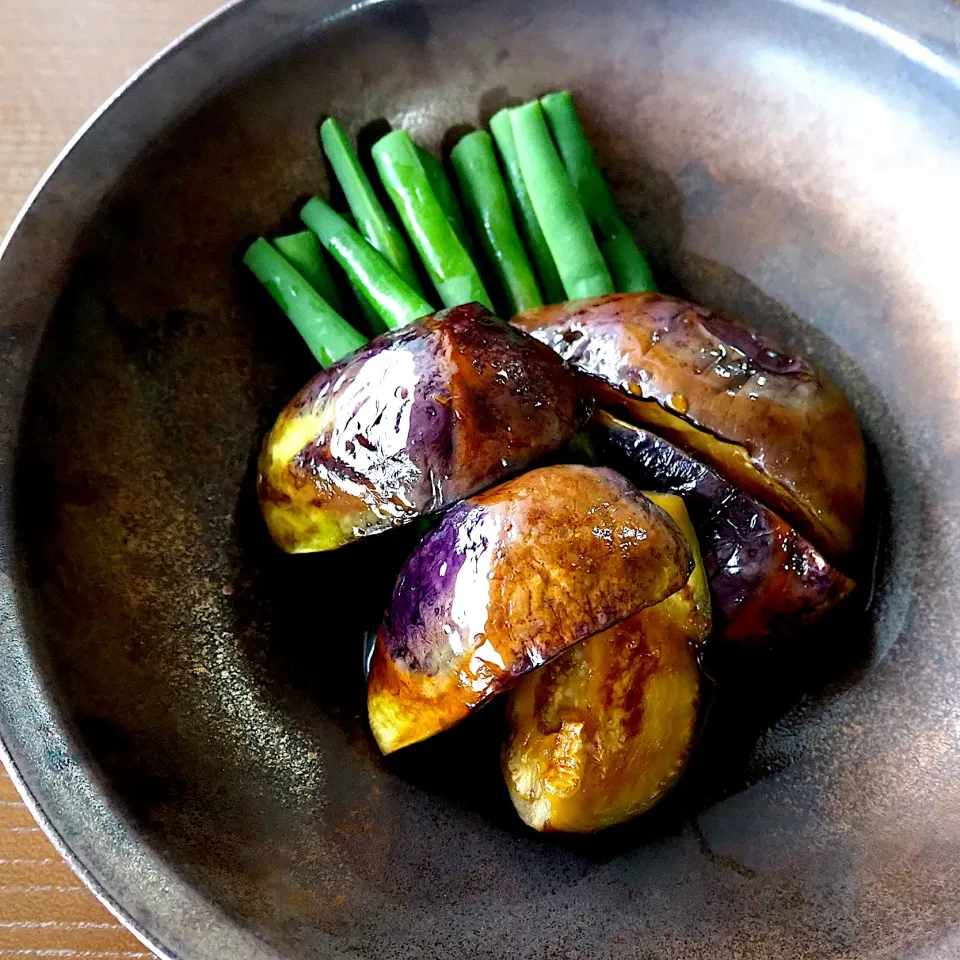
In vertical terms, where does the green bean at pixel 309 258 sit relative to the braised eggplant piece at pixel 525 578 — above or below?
above

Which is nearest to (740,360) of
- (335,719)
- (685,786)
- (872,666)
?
(872,666)

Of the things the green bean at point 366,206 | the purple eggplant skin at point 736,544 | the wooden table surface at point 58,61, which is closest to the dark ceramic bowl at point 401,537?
the green bean at point 366,206

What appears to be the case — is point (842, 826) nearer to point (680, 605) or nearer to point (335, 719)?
point (680, 605)

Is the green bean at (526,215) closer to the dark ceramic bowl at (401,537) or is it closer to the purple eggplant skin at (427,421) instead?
the dark ceramic bowl at (401,537)

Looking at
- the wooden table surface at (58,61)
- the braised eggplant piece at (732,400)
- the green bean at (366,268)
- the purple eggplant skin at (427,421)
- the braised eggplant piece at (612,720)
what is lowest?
the braised eggplant piece at (612,720)

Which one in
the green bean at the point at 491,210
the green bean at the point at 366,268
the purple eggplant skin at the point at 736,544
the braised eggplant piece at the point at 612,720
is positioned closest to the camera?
the braised eggplant piece at the point at 612,720

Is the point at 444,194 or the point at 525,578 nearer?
the point at 525,578

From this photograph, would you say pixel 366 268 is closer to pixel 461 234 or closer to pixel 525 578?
pixel 461 234

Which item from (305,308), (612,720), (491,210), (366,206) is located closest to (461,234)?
Answer: (491,210)
